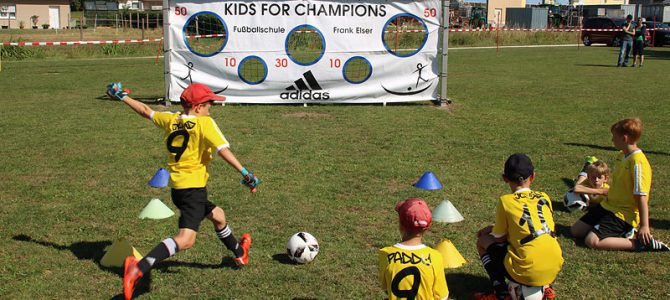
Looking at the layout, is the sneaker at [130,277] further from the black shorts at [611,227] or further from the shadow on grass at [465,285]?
the black shorts at [611,227]

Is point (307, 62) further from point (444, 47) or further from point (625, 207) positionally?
point (625, 207)

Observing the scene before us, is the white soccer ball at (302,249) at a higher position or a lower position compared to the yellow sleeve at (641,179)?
lower

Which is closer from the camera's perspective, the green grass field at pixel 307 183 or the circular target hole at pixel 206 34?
the green grass field at pixel 307 183

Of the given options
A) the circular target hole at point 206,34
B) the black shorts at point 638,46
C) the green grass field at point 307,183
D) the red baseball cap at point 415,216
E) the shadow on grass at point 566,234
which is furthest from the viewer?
the black shorts at point 638,46

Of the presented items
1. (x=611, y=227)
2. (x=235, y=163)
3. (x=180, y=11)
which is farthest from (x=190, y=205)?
(x=180, y=11)

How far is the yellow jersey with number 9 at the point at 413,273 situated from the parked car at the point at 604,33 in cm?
4120

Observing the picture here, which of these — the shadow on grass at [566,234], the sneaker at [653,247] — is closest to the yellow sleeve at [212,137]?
the shadow on grass at [566,234]

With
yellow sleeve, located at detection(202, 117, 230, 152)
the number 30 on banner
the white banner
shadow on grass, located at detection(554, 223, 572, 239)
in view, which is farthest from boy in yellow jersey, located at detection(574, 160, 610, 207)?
the number 30 on banner

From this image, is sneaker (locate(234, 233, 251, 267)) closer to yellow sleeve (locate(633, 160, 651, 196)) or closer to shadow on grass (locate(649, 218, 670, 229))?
yellow sleeve (locate(633, 160, 651, 196))

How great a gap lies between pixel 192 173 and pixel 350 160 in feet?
15.7

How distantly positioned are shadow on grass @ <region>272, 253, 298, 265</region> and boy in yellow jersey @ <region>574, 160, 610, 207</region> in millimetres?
3343

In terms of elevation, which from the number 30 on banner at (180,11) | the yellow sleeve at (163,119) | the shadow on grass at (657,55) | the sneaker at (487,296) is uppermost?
the number 30 on banner at (180,11)

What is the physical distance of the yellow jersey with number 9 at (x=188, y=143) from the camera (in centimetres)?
527

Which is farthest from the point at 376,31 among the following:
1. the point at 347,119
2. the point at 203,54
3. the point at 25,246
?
the point at 25,246
